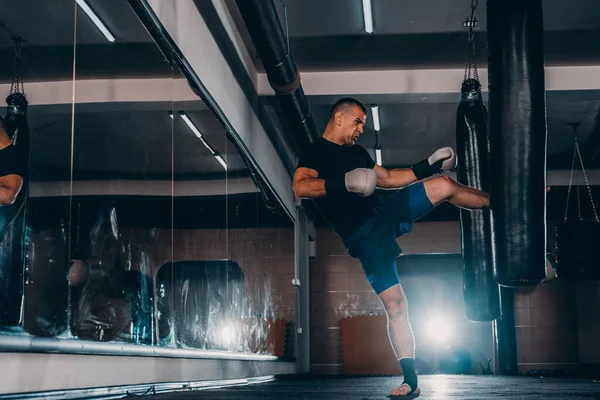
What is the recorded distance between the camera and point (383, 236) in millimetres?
3812

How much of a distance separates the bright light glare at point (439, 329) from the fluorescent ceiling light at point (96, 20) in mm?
11076

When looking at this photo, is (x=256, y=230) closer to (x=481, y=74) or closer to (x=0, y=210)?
(x=481, y=74)

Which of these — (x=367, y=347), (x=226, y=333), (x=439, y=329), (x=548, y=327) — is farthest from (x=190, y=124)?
(x=548, y=327)

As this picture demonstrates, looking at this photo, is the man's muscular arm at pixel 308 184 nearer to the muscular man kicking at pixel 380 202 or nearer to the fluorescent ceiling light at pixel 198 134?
the muscular man kicking at pixel 380 202

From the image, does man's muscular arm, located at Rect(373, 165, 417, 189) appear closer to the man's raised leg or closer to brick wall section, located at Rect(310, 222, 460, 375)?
the man's raised leg

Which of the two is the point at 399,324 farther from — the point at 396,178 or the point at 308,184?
the point at 308,184

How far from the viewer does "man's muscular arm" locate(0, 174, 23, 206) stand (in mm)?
2227

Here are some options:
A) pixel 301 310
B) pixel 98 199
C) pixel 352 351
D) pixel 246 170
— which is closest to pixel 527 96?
pixel 98 199

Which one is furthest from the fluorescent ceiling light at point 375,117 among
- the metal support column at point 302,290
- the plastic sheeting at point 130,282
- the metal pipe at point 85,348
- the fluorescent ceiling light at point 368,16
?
the metal pipe at point 85,348

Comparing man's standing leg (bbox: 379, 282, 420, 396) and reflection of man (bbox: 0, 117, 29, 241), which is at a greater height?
reflection of man (bbox: 0, 117, 29, 241)

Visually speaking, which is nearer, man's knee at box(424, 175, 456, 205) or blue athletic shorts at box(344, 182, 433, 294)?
man's knee at box(424, 175, 456, 205)

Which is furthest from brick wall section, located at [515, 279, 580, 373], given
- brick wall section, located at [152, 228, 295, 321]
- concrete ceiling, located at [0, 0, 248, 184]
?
concrete ceiling, located at [0, 0, 248, 184]

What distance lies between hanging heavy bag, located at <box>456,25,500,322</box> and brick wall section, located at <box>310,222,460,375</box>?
350 inches

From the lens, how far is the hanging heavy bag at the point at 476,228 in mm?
4078
